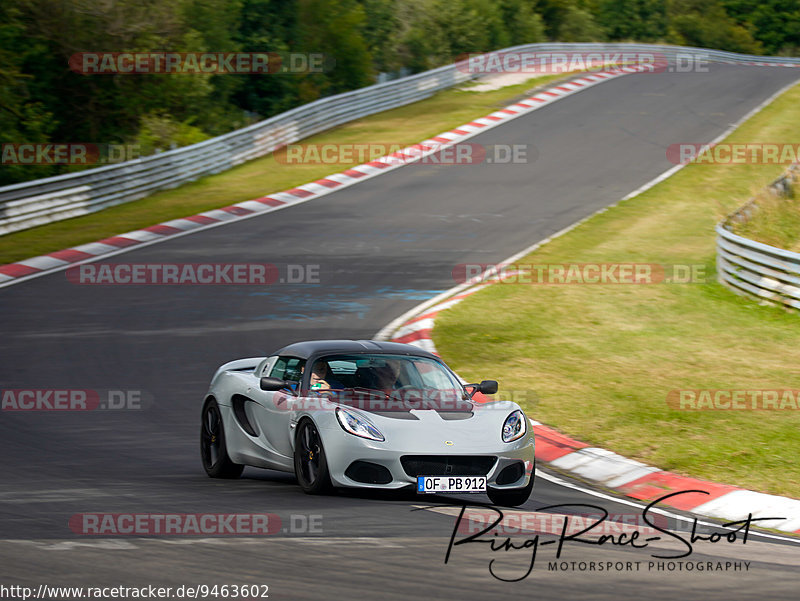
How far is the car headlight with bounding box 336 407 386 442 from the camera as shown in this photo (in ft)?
28.2

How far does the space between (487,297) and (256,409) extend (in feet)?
33.9

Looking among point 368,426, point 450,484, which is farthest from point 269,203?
point 450,484

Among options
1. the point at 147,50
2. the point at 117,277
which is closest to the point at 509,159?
the point at 147,50

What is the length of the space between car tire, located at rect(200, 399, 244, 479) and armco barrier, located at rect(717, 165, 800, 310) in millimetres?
10953

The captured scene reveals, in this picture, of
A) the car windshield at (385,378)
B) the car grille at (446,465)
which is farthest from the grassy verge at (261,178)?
the car grille at (446,465)

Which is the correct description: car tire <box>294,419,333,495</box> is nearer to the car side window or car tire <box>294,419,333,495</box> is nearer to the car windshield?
the car windshield

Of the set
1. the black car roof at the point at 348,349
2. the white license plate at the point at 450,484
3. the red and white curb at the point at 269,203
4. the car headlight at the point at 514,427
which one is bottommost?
the red and white curb at the point at 269,203

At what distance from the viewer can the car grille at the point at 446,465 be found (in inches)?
337

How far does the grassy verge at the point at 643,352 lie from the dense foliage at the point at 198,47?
1437cm

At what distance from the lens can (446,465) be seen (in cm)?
862

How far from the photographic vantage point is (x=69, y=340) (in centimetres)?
1628

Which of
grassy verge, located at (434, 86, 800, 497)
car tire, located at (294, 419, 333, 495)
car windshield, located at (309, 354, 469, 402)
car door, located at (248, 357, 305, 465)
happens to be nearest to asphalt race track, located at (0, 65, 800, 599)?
car tire, located at (294, 419, 333, 495)

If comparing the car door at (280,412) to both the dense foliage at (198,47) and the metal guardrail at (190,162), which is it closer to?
the metal guardrail at (190,162)

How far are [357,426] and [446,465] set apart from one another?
2.40 feet
